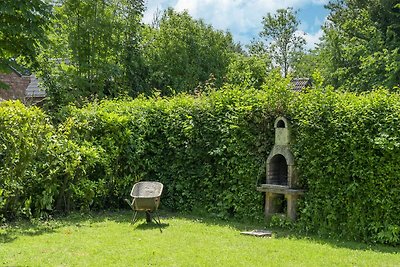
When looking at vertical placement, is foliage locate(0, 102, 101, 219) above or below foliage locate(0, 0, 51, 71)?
below

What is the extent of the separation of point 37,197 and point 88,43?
25.7 feet

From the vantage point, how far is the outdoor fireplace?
8234 mm

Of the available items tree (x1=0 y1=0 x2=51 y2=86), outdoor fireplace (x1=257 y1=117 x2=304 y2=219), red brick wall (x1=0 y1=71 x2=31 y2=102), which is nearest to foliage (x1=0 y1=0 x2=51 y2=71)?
tree (x1=0 y1=0 x2=51 y2=86)

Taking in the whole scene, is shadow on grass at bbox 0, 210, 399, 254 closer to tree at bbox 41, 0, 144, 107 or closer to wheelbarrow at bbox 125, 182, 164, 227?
wheelbarrow at bbox 125, 182, 164, 227

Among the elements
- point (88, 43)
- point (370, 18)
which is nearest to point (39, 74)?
point (88, 43)

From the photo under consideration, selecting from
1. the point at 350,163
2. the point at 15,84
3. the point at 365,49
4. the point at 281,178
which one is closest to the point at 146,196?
the point at 281,178

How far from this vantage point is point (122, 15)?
16.5 metres

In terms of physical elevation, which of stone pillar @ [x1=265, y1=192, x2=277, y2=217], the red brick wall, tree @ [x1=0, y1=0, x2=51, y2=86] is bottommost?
stone pillar @ [x1=265, y1=192, x2=277, y2=217]

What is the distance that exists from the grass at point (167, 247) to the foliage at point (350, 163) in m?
0.46

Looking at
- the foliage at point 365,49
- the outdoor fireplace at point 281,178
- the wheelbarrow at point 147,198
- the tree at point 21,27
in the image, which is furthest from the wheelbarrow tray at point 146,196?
the foliage at point 365,49

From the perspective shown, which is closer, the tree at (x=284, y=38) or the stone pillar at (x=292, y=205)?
the stone pillar at (x=292, y=205)

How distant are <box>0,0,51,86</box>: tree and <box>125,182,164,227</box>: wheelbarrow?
419 centimetres

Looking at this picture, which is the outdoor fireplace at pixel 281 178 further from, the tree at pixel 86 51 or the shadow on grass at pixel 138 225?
the tree at pixel 86 51

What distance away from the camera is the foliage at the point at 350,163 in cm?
709
